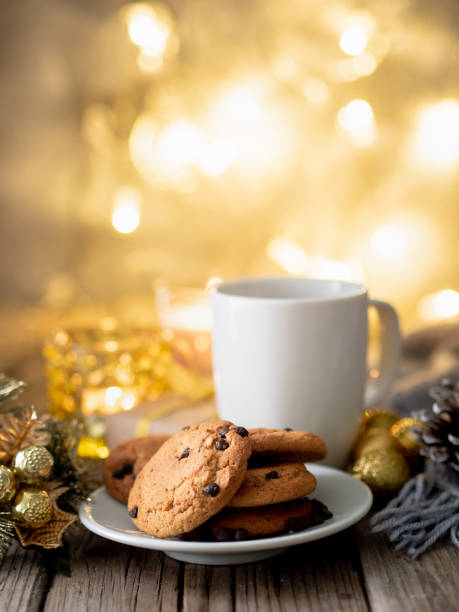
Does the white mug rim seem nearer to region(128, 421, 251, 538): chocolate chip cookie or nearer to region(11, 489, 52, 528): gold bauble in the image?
region(128, 421, 251, 538): chocolate chip cookie

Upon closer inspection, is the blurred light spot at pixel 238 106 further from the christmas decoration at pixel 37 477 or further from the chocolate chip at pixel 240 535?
the chocolate chip at pixel 240 535

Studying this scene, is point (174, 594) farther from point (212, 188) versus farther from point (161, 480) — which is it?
point (212, 188)

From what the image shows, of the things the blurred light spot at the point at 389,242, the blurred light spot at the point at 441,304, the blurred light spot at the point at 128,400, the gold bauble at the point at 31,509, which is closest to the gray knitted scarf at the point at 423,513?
the gold bauble at the point at 31,509

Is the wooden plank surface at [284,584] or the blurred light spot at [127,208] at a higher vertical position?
the blurred light spot at [127,208]

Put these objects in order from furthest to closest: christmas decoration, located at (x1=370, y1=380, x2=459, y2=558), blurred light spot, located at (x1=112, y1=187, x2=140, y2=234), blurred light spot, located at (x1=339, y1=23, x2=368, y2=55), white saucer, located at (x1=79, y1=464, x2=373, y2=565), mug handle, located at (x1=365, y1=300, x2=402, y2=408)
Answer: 1. blurred light spot, located at (x1=112, y1=187, x2=140, y2=234)
2. blurred light spot, located at (x1=339, y1=23, x2=368, y2=55)
3. mug handle, located at (x1=365, y1=300, x2=402, y2=408)
4. christmas decoration, located at (x1=370, y1=380, x2=459, y2=558)
5. white saucer, located at (x1=79, y1=464, x2=373, y2=565)

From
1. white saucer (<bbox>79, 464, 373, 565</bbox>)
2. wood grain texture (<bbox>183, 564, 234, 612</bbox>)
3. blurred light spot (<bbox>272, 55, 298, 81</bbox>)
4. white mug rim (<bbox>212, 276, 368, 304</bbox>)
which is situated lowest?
wood grain texture (<bbox>183, 564, 234, 612</bbox>)

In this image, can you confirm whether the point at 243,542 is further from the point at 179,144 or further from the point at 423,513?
the point at 179,144

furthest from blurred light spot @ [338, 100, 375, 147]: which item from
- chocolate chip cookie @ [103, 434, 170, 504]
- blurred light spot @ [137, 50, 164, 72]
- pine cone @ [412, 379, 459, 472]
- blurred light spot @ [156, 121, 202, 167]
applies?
chocolate chip cookie @ [103, 434, 170, 504]

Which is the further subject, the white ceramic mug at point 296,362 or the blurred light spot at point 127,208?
the blurred light spot at point 127,208
